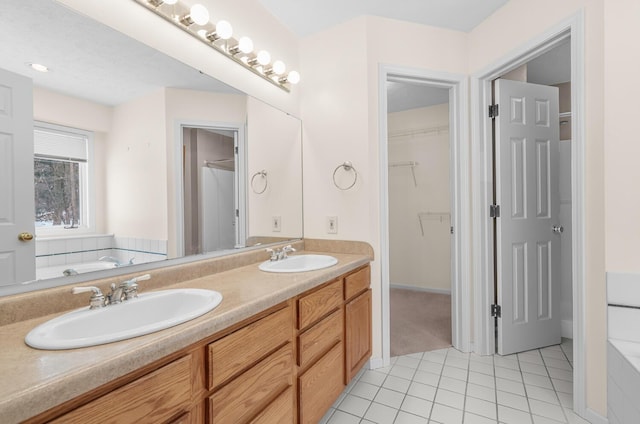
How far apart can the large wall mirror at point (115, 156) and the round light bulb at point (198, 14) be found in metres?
0.23

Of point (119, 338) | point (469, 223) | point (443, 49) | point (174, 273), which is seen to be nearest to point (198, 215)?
point (174, 273)

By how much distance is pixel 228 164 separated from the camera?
1690 millimetres

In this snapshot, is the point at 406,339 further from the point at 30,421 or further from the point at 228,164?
the point at 30,421

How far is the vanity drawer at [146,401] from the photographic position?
606mm

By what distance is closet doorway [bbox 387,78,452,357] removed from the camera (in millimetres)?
3662

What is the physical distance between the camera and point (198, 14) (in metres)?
1.41

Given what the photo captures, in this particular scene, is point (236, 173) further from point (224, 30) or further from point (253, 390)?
point (253, 390)

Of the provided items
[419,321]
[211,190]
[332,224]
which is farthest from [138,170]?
[419,321]

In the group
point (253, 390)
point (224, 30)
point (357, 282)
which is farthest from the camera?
point (357, 282)

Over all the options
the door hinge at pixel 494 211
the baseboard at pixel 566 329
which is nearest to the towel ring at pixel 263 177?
the door hinge at pixel 494 211

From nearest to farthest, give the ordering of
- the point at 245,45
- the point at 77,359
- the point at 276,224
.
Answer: the point at 77,359 < the point at 245,45 < the point at 276,224

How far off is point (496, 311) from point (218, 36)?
255cm

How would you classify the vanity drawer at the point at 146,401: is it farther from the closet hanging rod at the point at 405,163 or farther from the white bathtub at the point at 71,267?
the closet hanging rod at the point at 405,163

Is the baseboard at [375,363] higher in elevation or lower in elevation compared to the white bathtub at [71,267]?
lower
